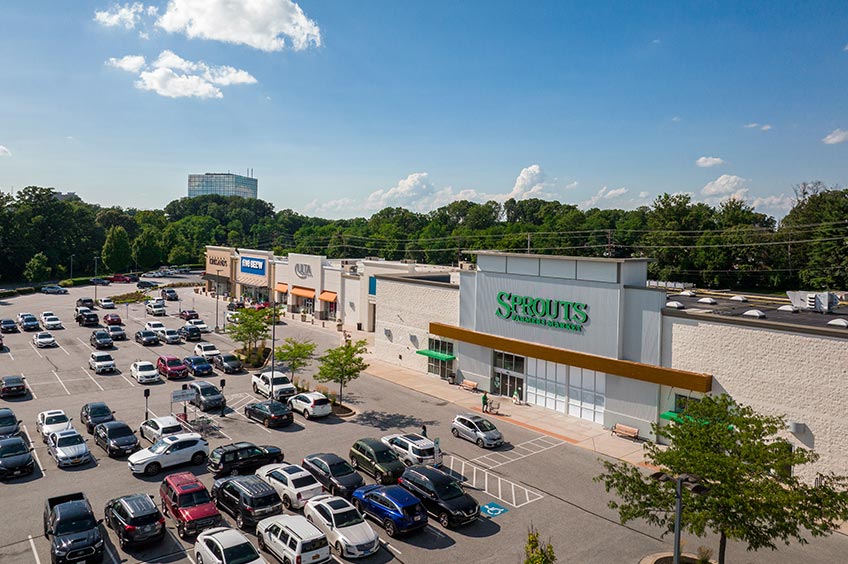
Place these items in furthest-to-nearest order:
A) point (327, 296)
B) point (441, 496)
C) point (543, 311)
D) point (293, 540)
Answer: point (327, 296)
point (543, 311)
point (441, 496)
point (293, 540)

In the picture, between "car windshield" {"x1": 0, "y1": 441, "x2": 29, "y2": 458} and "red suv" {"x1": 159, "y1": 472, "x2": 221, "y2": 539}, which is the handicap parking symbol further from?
"car windshield" {"x1": 0, "y1": 441, "x2": 29, "y2": 458}

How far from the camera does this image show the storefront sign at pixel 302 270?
7362 centimetres

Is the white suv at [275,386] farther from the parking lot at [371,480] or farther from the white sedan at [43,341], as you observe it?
the white sedan at [43,341]

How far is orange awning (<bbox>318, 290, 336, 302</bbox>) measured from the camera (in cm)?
6931

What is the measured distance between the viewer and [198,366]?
43.5 metres

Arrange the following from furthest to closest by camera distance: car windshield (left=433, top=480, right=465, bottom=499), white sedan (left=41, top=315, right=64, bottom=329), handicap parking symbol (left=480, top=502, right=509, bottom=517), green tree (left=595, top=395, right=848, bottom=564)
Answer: white sedan (left=41, top=315, right=64, bottom=329), handicap parking symbol (left=480, top=502, right=509, bottom=517), car windshield (left=433, top=480, right=465, bottom=499), green tree (left=595, top=395, right=848, bottom=564)

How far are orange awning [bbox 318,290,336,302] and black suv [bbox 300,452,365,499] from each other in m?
45.4

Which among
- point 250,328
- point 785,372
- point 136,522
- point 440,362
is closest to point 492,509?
point 136,522

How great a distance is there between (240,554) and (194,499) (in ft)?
15.0

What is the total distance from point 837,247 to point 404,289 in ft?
212

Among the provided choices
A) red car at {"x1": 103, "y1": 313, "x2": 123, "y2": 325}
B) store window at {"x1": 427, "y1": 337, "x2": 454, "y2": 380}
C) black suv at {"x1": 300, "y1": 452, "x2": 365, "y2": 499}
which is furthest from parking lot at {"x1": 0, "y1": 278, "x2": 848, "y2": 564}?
red car at {"x1": 103, "y1": 313, "x2": 123, "y2": 325}

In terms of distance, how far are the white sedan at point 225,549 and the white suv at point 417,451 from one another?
10319 millimetres

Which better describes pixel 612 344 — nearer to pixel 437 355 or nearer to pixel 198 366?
pixel 437 355

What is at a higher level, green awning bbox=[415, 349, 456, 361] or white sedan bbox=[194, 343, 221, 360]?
green awning bbox=[415, 349, 456, 361]
